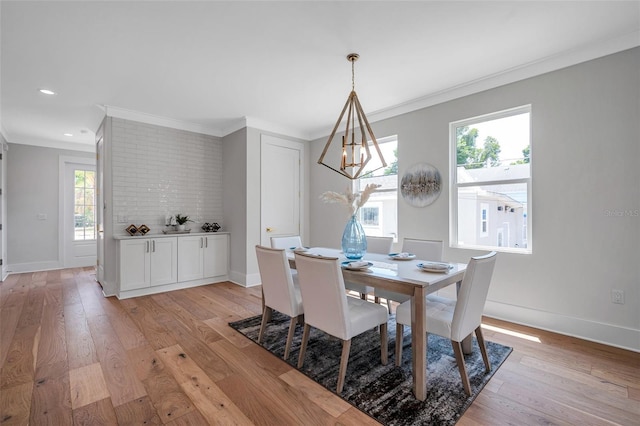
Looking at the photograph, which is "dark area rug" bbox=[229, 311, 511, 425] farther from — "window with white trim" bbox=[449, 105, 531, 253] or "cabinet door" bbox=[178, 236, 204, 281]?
"cabinet door" bbox=[178, 236, 204, 281]

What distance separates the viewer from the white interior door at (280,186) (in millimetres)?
4836

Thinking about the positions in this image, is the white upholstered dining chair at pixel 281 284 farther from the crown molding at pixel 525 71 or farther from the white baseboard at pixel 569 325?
the crown molding at pixel 525 71

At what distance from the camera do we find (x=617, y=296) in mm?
2547

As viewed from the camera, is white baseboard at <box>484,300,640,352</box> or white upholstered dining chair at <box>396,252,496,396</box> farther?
white baseboard at <box>484,300,640,352</box>

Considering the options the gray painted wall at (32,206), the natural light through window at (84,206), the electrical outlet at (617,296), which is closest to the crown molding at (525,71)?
the electrical outlet at (617,296)

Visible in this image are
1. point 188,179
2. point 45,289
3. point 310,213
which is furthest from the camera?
point 310,213

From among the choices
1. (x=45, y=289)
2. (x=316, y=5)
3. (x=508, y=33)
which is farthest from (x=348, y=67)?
(x=45, y=289)

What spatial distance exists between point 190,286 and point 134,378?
259 centimetres

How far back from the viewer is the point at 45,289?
14.5 feet

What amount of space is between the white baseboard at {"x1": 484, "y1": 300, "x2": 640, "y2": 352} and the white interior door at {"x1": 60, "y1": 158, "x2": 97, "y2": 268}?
294 inches

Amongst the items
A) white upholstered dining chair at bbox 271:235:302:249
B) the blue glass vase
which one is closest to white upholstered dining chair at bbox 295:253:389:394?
the blue glass vase

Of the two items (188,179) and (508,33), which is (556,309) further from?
(188,179)

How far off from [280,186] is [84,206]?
4502 mm

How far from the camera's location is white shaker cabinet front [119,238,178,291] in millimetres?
4000
